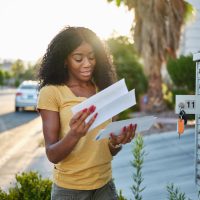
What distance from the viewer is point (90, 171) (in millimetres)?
2342

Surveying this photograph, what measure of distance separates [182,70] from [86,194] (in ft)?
43.1

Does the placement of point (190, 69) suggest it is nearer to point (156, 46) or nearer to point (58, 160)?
point (156, 46)

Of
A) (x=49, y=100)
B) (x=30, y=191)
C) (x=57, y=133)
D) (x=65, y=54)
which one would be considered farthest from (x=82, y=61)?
(x=30, y=191)

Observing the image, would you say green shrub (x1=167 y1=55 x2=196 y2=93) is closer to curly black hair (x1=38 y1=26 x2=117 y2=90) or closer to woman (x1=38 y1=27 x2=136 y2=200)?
curly black hair (x1=38 y1=26 x2=117 y2=90)

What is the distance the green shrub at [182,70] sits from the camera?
49.0 feet

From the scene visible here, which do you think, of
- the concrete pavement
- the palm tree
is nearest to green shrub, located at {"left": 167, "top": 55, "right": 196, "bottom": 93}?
the palm tree

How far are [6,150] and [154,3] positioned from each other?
264 inches

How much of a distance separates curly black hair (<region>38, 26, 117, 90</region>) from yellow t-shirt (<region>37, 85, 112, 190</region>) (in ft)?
0.31

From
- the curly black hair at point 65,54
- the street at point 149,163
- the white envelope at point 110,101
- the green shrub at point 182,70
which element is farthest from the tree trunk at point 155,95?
the white envelope at point 110,101

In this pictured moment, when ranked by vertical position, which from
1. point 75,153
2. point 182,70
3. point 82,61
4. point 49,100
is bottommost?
point 182,70

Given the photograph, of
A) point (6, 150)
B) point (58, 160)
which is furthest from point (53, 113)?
point (6, 150)

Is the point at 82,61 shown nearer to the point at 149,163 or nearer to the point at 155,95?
the point at 149,163

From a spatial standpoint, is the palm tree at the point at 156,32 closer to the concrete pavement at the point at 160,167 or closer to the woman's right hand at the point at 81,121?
the concrete pavement at the point at 160,167

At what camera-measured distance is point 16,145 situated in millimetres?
11281
